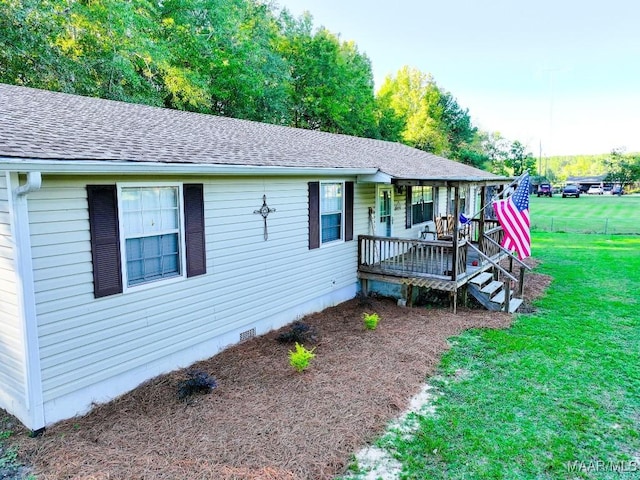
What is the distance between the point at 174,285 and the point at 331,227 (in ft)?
13.7

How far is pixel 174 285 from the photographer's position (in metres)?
5.80

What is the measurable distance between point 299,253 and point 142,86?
47.7 feet

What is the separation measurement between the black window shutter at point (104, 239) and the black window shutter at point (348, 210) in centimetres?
529

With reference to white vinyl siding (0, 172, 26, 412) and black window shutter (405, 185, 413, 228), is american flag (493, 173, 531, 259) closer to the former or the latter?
black window shutter (405, 185, 413, 228)

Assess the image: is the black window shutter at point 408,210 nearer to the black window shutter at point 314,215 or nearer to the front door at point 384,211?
the front door at point 384,211

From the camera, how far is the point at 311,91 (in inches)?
1169

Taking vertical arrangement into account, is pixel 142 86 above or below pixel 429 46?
below

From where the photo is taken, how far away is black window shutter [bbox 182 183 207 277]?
5883 mm

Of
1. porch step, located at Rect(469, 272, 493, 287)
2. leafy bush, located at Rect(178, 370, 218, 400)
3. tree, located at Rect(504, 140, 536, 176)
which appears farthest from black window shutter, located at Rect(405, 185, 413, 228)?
tree, located at Rect(504, 140, 536, 176)

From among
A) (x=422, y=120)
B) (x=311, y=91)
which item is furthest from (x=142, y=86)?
(x=422, y=120)

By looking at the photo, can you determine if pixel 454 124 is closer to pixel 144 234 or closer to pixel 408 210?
pixel 408 210

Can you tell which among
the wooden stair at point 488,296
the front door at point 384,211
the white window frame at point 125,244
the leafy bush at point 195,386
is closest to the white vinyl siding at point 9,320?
the white window frame at point 125,244

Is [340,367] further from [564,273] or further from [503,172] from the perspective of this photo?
[503,172]

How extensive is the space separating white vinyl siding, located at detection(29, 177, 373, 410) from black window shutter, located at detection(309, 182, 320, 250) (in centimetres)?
14
